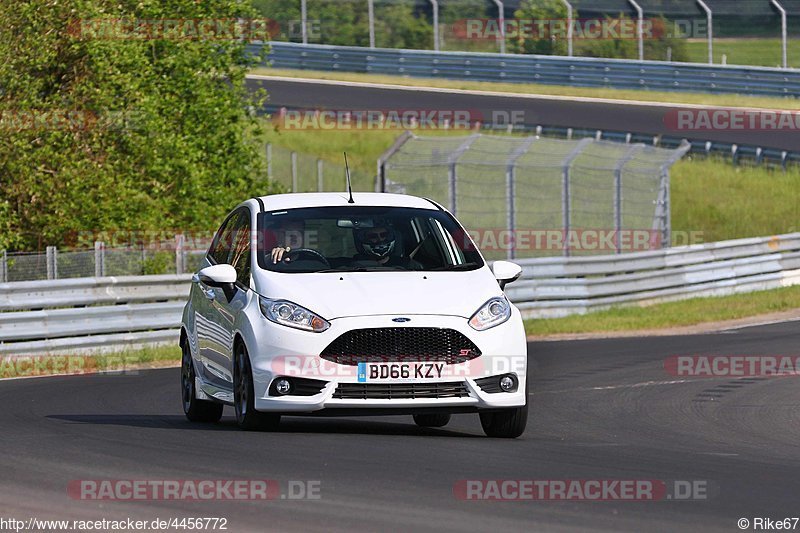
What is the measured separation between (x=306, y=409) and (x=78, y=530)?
332 cm

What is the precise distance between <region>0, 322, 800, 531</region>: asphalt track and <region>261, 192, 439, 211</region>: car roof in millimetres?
1534

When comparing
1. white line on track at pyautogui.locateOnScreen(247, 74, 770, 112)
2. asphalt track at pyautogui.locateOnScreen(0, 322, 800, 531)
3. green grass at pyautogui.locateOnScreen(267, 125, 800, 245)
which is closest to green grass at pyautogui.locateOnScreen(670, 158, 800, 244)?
green grass at pyautogui.locateOnScreen(267, 125, 800, 245)

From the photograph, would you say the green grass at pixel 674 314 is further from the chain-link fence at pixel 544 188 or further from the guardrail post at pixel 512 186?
the guardrail post at pixel 512 186

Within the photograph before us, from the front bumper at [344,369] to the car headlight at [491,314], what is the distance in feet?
0.15

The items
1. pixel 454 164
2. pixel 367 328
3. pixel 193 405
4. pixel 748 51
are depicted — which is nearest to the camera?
pixel 367 328

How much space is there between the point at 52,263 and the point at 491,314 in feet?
36.0

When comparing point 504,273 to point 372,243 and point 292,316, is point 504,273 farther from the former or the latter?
point 292,316

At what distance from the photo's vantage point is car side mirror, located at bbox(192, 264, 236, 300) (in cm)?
1091

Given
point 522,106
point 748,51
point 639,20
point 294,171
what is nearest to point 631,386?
point 294,171

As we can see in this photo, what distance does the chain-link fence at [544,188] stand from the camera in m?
26.5

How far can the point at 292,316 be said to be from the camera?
33.4 feet

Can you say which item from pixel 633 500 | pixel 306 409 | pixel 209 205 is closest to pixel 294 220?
pixel 306 409

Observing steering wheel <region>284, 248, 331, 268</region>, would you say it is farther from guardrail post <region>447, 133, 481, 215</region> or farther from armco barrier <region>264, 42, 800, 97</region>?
armco barrier <region>264, 42, 800, 97</region>

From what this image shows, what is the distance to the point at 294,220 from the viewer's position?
448 inches
